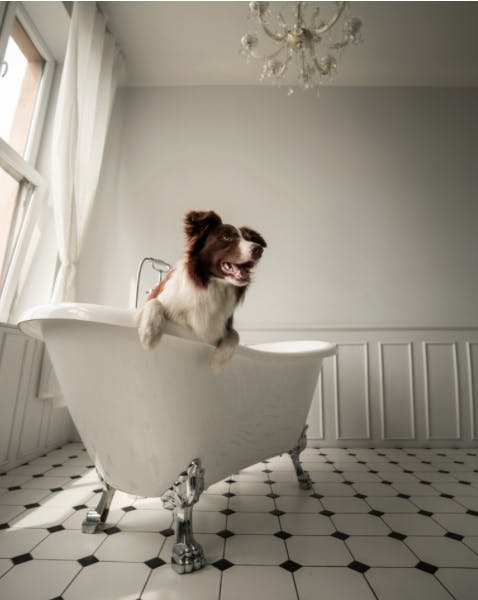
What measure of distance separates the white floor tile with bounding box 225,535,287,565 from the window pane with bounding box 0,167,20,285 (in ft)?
7.62

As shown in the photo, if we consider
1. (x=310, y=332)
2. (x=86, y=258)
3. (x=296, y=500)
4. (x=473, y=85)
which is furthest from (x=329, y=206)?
(x=296, y=500)

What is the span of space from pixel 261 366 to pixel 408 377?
78.6 inches

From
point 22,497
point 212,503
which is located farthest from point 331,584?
point 22,497

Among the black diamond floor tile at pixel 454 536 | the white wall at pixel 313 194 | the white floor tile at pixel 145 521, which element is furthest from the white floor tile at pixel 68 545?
the white wall at pixel 313 194

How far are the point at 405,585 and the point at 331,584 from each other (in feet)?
0.78

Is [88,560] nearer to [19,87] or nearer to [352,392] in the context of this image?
[352,392]

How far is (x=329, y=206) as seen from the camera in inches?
129

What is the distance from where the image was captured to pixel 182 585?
1.08 m

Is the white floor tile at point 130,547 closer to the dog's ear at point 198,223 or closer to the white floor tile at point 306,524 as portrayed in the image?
the white floor tile at point 306,524

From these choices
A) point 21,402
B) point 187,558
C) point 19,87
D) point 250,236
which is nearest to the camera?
point 187,558

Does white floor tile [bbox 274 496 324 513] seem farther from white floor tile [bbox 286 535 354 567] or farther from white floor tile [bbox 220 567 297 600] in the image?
white floor tile [bbox 220 567 297 600]

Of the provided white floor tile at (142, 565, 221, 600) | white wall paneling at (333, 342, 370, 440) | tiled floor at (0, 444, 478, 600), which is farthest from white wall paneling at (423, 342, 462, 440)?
white floor tile at (142, 565, 221, 600)

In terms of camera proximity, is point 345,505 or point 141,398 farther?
point 345,505

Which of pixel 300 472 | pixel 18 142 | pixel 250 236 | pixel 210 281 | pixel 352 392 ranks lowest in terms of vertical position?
pixel 300 472
